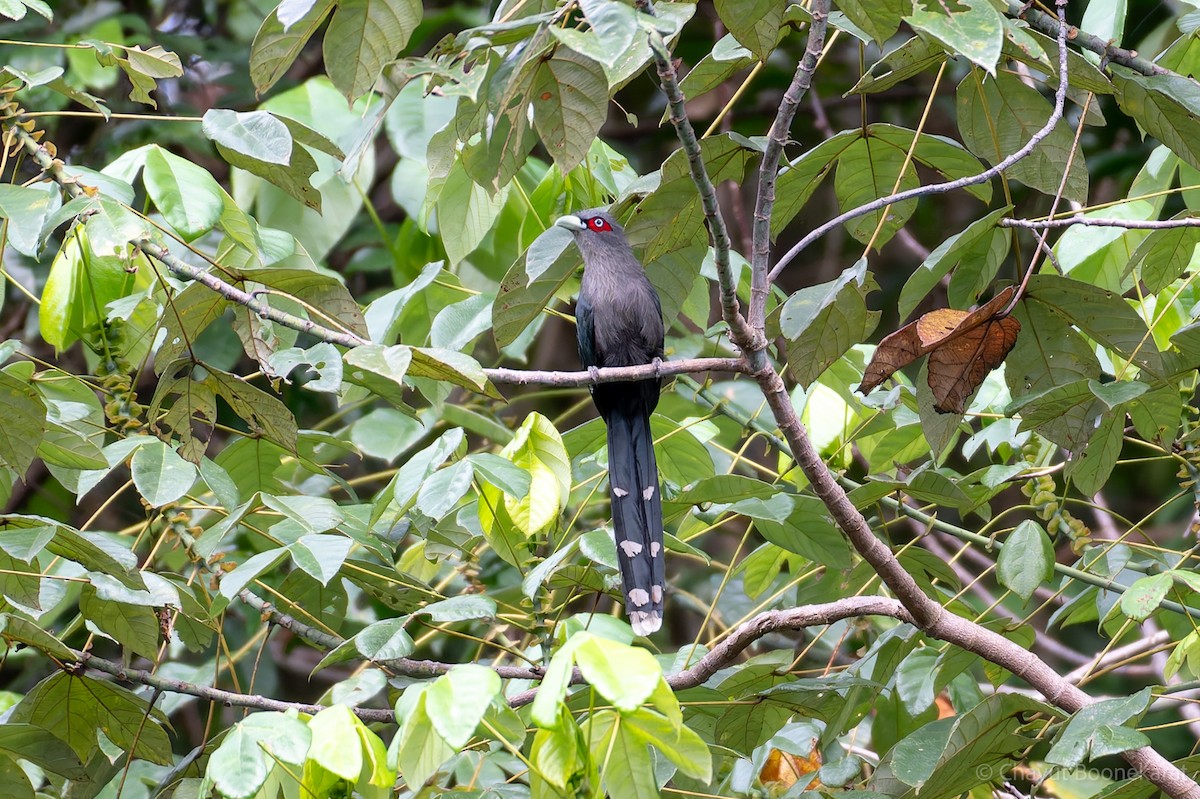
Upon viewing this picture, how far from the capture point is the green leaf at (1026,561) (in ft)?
7.05

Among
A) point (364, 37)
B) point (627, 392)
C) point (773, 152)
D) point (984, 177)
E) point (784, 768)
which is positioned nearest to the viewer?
point (364, 37)

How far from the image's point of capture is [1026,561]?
2.16m

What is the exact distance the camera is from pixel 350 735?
153 cm

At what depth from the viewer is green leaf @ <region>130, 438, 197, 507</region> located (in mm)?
2092

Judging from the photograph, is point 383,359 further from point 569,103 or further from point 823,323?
point 823,323

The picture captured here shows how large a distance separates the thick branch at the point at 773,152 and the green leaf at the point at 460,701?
2.71 ft

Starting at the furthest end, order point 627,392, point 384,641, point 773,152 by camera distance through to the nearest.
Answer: point 627,392, point 384,641, point 773,152

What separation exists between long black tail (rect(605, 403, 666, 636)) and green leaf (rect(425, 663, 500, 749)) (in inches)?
39.3

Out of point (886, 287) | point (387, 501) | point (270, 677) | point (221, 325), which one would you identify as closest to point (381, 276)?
point (221, 325)

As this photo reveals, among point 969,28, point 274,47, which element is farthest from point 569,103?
point 969,28

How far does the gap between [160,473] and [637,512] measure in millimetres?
1122

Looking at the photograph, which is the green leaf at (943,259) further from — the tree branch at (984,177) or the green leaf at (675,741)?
the green leaf at (675,741)

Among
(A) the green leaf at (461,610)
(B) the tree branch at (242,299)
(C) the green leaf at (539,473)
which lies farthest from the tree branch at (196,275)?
(A) the green leaf at (461,610)

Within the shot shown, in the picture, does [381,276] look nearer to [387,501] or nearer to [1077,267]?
[387,501]
